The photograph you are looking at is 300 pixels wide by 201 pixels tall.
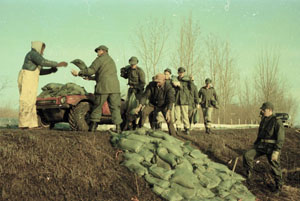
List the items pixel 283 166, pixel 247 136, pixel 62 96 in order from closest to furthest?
pixel 62 96
pixel 283 166
pixel 247 136

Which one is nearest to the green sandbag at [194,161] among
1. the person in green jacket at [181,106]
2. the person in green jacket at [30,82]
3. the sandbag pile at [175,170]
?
the sandbag pile at [175,170]

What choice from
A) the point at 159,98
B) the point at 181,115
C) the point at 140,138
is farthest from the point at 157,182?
the point at 181,115

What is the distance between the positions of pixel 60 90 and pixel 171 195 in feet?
16.9

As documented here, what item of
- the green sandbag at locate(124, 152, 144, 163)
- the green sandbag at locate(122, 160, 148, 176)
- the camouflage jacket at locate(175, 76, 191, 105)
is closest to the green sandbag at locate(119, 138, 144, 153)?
the green sandbag at locate(124, 152, 144, 163)

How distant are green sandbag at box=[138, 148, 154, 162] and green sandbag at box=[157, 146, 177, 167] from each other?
16 centimetres

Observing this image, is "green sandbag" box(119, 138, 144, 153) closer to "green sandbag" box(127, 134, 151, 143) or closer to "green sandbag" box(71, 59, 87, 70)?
"green sandbag" box(127, 134, 151, 143)

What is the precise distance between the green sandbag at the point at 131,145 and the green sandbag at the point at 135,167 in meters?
0.33

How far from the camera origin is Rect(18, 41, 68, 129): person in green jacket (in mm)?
7734

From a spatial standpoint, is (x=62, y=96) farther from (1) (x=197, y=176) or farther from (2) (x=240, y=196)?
(2) (x=240, y=196)

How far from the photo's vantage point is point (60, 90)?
Result: 30.3 feet

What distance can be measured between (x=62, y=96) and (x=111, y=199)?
173 inches

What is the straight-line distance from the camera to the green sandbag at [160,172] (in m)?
5.85

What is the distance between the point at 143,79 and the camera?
939cm

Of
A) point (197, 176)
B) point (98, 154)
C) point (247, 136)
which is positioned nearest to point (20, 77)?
point (98, 154)
